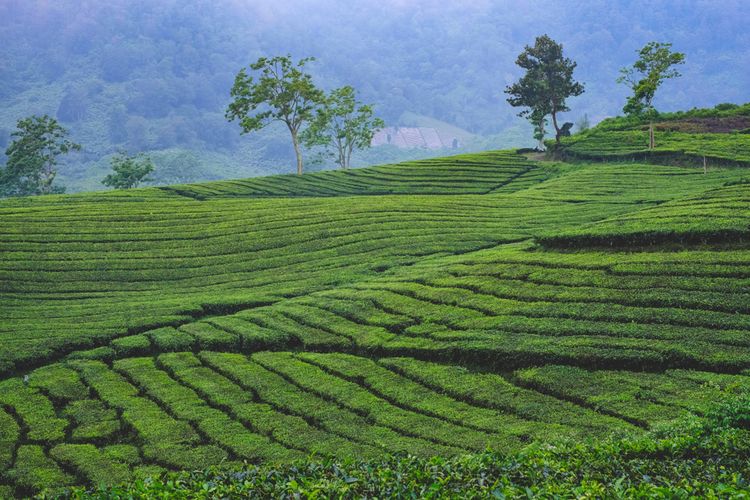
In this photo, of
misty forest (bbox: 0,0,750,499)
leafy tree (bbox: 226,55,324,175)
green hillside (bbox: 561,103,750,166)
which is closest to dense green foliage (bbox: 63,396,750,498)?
misty forest (bbox: 0,0,750,499)

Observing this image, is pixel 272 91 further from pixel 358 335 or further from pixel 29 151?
pixel 358 335

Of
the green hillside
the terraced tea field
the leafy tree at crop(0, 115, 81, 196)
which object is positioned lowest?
the terraced tea field

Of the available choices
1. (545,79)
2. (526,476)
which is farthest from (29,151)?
(526,476)

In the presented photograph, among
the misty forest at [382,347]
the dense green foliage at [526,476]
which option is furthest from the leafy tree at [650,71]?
the dense green foliage at [526,476]

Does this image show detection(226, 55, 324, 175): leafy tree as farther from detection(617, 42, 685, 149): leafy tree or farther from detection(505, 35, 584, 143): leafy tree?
detection(617, 42, 685, 149): leafy tree

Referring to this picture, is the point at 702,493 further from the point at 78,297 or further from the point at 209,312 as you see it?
the point at 78,297

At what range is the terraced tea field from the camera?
1692cm

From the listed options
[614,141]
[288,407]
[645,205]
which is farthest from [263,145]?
[288,407]

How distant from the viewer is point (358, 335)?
22844mm

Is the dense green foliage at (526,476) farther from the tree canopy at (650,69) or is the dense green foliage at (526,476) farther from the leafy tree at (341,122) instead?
the leafy tree at (341,122)

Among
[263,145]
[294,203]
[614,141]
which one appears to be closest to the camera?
[294,203]

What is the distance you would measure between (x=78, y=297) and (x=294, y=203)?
18191mm

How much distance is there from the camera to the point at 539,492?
8.86m

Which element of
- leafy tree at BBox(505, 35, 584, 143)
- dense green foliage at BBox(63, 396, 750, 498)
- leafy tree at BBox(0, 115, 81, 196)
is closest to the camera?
dense green foliage at BBox(63, 396, 750, 498)
